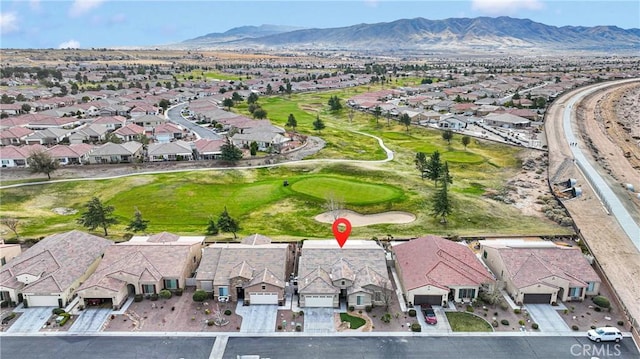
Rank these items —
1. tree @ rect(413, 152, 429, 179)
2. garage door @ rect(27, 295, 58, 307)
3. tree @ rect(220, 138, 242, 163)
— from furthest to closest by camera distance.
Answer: tree @ rect(220, 138, 242, 163) → tree @ rect(413, 152, 429, 179) → garage door @ rect(27, 295, 58, 307)

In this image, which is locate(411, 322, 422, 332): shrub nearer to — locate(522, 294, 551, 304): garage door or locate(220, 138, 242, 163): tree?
locate(522, 294, 551, 304): garage door

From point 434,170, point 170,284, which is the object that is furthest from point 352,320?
point 434,170

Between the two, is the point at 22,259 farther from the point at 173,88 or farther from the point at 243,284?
the point at 173,88

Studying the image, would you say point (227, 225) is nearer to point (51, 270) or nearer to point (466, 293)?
point (51, 270)

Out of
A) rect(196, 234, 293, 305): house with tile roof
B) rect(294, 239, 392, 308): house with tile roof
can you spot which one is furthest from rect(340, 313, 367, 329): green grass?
rect(196, 234, 293, 305): house with tile roof

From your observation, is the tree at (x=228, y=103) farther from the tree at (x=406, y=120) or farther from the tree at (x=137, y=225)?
the tree at (x=137, y=225)
